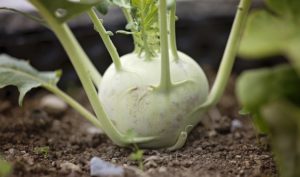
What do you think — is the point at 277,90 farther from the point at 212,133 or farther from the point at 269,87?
the point at 212,133

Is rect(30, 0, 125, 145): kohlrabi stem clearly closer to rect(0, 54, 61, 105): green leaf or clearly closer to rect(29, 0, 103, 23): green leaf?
rect(29, 0, 103, 23): green leaf

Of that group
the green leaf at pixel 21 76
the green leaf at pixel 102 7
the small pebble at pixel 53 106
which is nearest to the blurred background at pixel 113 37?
the small pebble at pixel 53 106

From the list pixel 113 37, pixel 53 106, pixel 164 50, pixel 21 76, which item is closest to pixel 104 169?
pixel 164 50

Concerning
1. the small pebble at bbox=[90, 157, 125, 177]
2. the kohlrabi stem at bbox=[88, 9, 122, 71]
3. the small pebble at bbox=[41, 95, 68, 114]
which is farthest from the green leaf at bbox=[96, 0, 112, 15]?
the small pebble at bbox=[41, 95, 68, 114]

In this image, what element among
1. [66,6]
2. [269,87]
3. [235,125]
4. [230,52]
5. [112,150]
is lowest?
[235,125]

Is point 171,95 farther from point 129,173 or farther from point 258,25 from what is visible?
point 258,25

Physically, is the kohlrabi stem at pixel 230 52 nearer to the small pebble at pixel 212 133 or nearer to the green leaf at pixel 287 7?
the small pebble at pixel 212 133

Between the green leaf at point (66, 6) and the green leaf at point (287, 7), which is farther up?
the green leaf at point (66, 6)

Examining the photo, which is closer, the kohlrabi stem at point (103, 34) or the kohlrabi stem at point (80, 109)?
the kohlrabi stem at point (103, 34)
